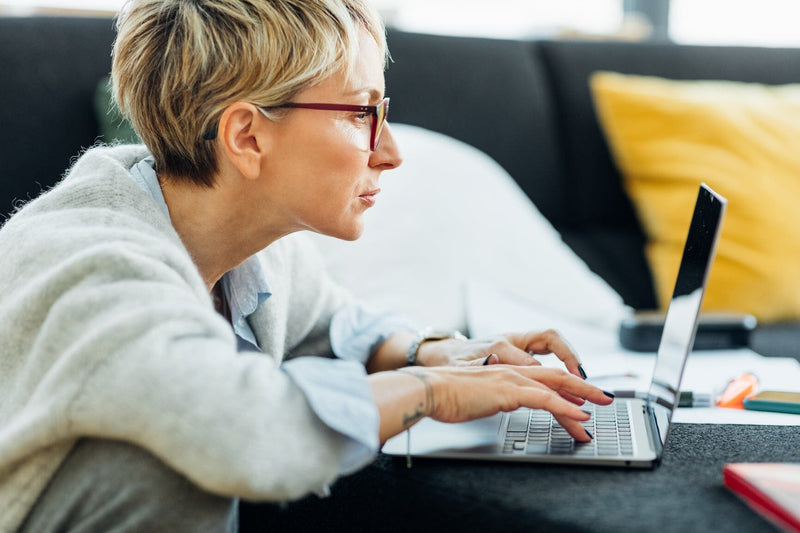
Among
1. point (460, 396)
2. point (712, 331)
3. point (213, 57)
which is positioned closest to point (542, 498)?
point (460, 396)

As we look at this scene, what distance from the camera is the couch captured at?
195 cm

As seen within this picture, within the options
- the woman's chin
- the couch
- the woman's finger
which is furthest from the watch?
the couch

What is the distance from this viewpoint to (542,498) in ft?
2.56

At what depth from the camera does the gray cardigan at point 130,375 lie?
28.2 inches

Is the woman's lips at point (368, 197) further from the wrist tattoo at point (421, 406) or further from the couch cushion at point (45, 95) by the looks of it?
the couch cushion at point (45, 95)

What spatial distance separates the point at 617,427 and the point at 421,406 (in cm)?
25

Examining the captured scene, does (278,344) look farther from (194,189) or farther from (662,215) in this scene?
(662,215)

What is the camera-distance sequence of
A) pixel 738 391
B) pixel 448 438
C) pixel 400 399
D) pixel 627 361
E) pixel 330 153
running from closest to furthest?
pixel 400 399, pixel 448 438, pixel 330 153, pixel 738 391, pixel 627 361

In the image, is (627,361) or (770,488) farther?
(627,361)

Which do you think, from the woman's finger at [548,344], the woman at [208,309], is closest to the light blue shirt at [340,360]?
the woman at [208,309]

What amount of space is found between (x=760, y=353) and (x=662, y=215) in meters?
0.51

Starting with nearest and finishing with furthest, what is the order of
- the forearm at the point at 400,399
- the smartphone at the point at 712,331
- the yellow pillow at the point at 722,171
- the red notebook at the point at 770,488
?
the red notebook at the point at 770,488 < the forearm at the point at 400,399 < the smartphone at the point at 712,331 < the yellow pillow at the point at 722,171

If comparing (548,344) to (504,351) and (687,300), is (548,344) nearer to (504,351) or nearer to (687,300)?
(504,351)

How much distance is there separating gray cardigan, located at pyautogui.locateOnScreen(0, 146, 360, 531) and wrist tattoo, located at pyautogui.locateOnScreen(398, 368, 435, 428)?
10 cm
